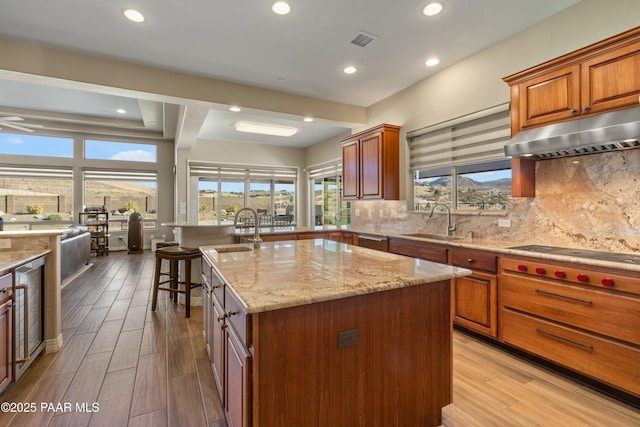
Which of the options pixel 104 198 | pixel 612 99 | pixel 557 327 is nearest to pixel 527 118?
pixel 612 99

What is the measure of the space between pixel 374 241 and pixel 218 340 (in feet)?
8.43

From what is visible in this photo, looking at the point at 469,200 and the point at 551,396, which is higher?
the point at 469,200

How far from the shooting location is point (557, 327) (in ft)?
7.01

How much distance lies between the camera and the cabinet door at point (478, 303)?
256 centimetres

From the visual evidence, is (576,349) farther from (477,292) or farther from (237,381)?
(237,381)

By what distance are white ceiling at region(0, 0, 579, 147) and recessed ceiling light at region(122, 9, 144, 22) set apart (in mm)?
54

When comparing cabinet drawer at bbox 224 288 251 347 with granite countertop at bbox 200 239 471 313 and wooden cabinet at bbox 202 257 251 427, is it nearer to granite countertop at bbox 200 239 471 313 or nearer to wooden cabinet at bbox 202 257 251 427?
wooden cabinet at bbox 202 257 251 427

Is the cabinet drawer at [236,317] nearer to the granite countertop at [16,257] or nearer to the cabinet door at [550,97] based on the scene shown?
→ the granite countertop at [16,257]

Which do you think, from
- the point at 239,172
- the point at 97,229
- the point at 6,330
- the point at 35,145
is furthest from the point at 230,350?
the point at 35,145

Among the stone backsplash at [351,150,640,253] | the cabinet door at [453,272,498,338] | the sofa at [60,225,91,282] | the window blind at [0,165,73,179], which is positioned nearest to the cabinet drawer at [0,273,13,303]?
the sofa at [60,225,91,282]

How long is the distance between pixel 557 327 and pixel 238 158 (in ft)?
24.0

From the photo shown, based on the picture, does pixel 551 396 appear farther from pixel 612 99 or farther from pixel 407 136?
pixel 407 136

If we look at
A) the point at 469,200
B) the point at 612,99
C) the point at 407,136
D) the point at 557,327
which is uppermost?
the point at 407,136

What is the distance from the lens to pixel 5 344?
6.03 feet
